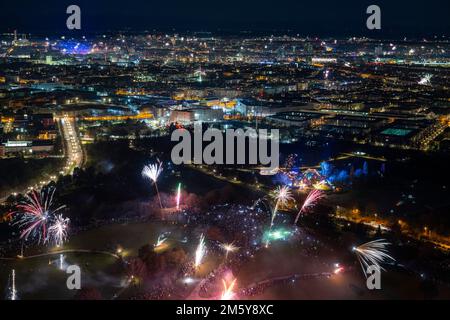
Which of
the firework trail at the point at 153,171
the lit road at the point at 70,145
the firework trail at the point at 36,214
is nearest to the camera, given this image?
the firework trail at the point at 36,214

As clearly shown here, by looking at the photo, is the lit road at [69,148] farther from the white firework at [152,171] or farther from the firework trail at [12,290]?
the firework trail at [12,290]

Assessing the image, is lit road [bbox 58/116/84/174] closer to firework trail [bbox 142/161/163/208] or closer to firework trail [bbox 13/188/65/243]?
firework trail [bbox 142/161/163/208]

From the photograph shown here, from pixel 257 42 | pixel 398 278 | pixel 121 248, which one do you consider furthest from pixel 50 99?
pixel 257 42

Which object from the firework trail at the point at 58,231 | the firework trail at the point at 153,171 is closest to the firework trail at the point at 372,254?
the firework trail at the point at 58,231

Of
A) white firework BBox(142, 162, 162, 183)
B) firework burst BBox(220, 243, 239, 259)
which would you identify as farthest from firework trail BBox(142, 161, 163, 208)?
firework burst BBox(220, 243, 239, 259)

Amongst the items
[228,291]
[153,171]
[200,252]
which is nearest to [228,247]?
[200,252]

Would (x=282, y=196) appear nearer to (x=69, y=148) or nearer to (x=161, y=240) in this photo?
(x=161, y=240)
